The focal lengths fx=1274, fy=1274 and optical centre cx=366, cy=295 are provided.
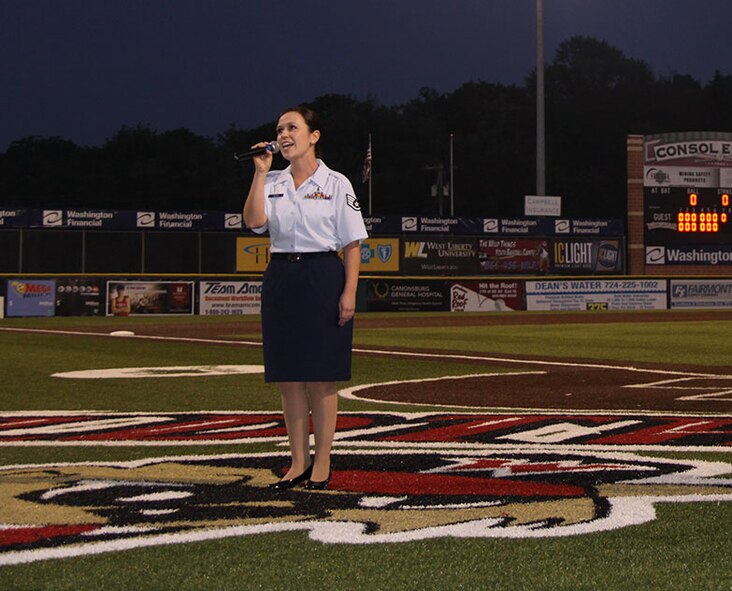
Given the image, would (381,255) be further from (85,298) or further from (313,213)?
(313,213)

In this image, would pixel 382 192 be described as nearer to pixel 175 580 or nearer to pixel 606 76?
pixel 606 76

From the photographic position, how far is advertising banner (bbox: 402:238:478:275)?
4228cm

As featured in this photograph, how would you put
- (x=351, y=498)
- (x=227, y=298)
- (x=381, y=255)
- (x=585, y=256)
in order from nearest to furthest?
(x=351, y=498)
(x=227, y=298)
(x=381, y=255)
(x=585, y=256)

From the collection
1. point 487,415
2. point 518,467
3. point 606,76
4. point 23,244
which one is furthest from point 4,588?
point 606,76

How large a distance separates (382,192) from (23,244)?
137 ft

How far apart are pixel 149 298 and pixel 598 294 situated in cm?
1555

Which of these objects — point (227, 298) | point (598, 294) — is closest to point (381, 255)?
point (227, 298)

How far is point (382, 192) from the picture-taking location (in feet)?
256

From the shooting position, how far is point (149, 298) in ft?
124

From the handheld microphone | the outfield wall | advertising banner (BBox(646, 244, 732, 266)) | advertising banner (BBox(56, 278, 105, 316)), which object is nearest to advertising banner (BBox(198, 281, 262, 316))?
the outfield wall

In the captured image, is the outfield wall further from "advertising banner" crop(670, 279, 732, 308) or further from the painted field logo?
the painted field logo

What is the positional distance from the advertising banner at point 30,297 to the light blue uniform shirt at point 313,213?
31.7 meters

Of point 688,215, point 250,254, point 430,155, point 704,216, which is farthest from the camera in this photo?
point 430,155

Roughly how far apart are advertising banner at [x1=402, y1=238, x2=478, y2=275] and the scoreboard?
6.07 metres
